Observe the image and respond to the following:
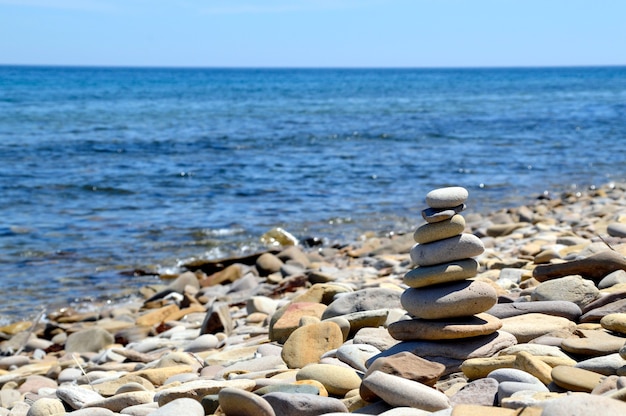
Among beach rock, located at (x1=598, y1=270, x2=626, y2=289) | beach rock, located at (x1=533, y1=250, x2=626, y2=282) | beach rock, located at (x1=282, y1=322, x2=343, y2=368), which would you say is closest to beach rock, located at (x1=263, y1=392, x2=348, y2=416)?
beach rock, located at (x1=282, y1=322, x2=343, y2=368)

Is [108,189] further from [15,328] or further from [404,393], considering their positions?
[404,393]

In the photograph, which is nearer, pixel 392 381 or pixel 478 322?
pixel 392 381

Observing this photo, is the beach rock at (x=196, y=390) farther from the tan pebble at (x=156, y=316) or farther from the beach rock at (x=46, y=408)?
the tan pebble at (x=156, y=316)

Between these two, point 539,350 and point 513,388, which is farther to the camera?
point 539,350

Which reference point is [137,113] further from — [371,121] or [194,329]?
[194,329]

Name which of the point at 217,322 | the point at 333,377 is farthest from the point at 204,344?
the point at 333,377

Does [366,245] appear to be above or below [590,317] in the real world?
below

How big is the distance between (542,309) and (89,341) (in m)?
4.19

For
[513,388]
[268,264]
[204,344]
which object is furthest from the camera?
[268,264]

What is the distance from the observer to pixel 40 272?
998 centimetres

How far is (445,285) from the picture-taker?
12.8 ft

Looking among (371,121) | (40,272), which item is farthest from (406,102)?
(40,272)

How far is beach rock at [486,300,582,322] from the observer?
4.24 m

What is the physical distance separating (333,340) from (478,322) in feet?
2.97
